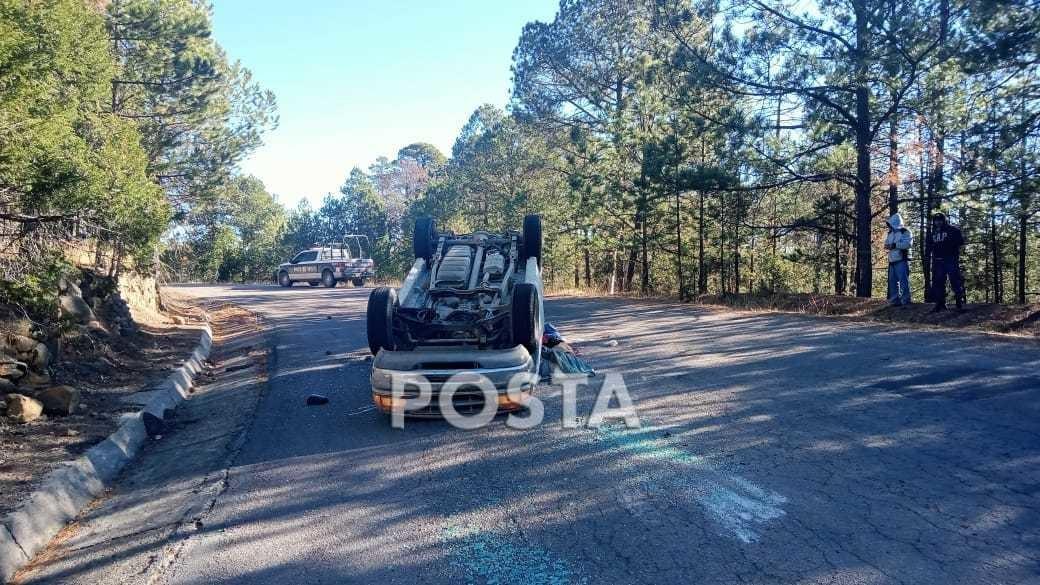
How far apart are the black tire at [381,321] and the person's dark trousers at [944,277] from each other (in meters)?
10.00

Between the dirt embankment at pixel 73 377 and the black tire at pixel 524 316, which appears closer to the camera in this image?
the dirt embankment at pixel 73 377

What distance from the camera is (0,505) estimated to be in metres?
4.77

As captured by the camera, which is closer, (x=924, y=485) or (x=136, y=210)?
(x=924, y=485)

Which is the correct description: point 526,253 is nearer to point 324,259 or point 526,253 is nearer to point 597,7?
point 597,7

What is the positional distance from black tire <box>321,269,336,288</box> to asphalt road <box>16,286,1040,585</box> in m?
24.7

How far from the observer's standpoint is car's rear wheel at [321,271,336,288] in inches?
1282

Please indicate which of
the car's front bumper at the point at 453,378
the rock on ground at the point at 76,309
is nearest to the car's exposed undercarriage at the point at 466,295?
the car's front bumper at the point at 453,378

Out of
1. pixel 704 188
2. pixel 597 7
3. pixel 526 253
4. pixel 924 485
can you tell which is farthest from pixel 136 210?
pixel 597 7

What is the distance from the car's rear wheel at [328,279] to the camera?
107 ft

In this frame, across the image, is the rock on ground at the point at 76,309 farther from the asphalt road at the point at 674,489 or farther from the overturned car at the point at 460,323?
the overturned car at the point at 460,323

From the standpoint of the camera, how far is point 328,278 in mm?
32625

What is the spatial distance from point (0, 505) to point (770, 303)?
15.9m

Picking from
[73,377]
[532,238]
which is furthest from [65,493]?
[532,238]

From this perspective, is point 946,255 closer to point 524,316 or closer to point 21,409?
point 524,316
